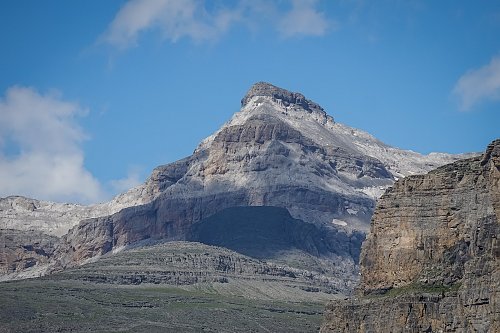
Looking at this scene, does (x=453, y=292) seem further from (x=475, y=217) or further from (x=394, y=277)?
(x=394, y=277)

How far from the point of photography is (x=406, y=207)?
169250mm

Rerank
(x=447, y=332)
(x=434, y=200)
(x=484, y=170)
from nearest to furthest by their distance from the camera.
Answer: (x=447, y=332) → (x=484, y=170) → (x=434, y=200)

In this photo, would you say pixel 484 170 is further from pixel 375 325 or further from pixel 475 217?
pixel 375 325

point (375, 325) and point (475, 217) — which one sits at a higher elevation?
point (475, 217)

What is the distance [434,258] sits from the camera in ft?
521

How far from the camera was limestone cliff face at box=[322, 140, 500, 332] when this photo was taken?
449ft

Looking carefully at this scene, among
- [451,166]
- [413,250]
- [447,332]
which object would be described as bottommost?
[447,332]

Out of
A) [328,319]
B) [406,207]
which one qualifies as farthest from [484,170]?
[328,319]

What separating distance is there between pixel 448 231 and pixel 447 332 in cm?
1899

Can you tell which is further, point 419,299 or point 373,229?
point 373,229

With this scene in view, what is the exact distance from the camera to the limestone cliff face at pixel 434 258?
13675 cm

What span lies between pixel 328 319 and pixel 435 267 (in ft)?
58.8

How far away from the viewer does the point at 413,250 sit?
16312cm

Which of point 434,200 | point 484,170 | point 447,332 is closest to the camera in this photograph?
point 447,332
